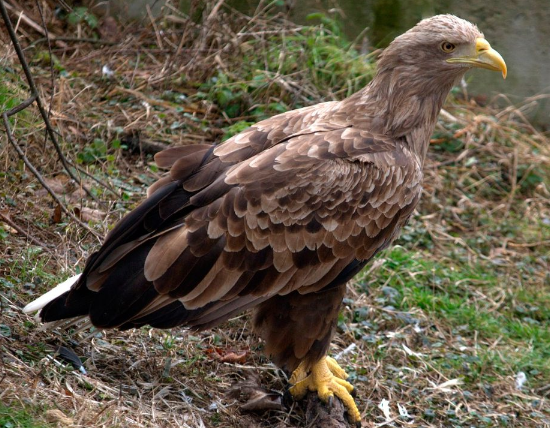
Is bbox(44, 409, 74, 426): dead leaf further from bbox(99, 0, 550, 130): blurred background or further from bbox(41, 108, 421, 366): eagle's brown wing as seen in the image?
bbox(99, 0, 550, 130): blurred background

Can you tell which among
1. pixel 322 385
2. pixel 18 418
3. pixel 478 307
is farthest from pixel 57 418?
pixel 478 307

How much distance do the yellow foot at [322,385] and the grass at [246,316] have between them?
0.47 ft

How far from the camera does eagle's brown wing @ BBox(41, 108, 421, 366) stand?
3934 mm

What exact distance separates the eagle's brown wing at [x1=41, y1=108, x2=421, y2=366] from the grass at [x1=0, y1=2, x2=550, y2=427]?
1.45 feet

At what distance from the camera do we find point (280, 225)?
157 inches

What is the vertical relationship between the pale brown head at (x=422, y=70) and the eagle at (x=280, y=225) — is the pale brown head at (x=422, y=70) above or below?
above

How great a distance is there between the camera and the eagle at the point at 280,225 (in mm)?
3943

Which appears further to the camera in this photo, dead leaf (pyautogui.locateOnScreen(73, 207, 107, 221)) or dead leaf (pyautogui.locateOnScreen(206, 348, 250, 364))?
dead leaf (pyautogui.locateOnScreen(73, 207, 107, 221))

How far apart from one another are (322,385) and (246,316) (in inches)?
31.0

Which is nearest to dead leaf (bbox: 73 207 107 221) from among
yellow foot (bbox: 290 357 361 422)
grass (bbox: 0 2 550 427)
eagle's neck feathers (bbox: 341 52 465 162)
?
grass (bbox: 0 2 550 427)

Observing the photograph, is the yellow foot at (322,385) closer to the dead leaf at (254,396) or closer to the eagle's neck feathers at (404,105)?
the dead leaf at (254,396)

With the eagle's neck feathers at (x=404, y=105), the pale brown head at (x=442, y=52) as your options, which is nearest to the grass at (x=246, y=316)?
the eagle's neck feathers at (x=404, y=105)

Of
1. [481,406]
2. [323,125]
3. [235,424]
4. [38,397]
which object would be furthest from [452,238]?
[38,397]

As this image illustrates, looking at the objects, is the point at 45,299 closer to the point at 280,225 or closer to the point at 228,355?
the point at 228,355
